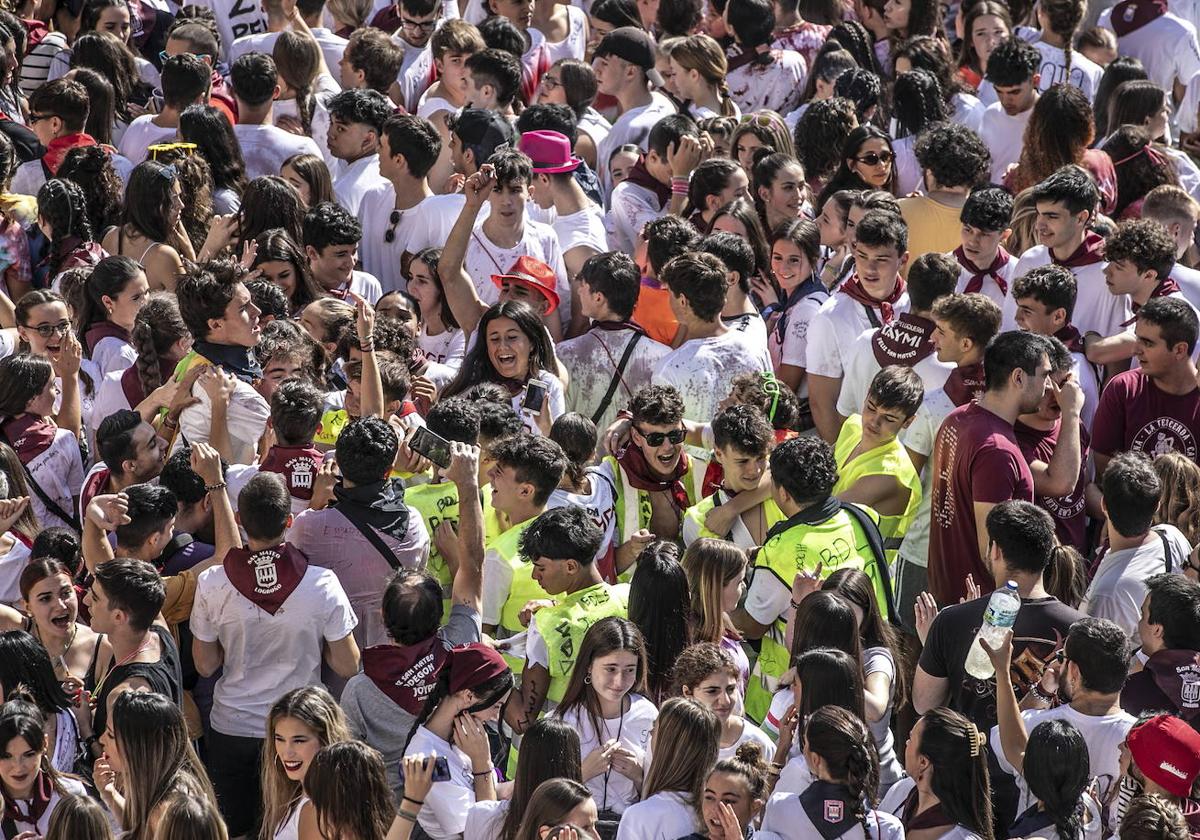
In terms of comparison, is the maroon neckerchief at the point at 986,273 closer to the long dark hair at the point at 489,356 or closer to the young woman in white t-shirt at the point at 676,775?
the long dark hair at the point at 489,356

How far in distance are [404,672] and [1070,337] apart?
3406 mm

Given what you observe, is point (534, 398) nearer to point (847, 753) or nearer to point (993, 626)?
point (993, 626)

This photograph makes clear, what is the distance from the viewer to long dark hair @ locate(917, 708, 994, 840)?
5375mm

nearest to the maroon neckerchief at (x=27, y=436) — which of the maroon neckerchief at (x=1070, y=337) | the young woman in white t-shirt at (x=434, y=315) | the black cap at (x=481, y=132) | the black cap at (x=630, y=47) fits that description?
the young woman in white t-shirt at (x=434, y=315)

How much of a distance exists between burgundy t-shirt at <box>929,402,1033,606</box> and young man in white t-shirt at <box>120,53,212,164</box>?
169 inches

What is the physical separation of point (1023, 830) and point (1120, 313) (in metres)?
3.29

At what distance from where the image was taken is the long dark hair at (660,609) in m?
6.16

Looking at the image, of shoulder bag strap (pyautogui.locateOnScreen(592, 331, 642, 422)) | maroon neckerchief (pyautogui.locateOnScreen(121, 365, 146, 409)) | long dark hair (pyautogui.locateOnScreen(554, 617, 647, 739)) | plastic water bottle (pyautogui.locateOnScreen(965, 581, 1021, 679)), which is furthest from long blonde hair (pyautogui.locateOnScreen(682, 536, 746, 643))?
maroon neckerchief (pyautogui.locateOnScreen(121, 365, 146, 409))

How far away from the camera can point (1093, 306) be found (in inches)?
→ 324

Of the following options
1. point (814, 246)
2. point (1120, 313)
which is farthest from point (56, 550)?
point (1120, 313)

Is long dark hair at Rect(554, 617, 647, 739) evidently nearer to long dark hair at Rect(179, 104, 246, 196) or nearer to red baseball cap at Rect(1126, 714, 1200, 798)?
red baseball cap at Rect(1126, 714, 1200, 798)

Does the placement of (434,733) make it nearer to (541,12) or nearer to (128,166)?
(128,166)

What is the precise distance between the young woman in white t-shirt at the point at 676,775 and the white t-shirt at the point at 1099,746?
3.55 feet

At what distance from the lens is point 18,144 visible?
911 cm
